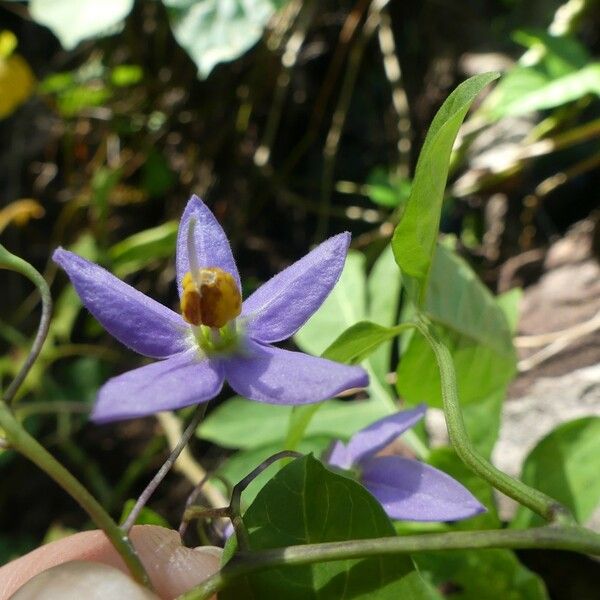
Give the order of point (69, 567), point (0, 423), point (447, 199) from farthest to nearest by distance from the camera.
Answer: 1. point (447, 199)
2. point (69, 567)
3. point (0, 423)

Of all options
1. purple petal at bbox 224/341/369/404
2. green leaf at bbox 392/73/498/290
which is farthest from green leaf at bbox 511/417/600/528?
purple petal at bbox 224/341/369/404

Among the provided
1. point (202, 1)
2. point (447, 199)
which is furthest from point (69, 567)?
point (447, 199)

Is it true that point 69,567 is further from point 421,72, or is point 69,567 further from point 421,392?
point 421,72

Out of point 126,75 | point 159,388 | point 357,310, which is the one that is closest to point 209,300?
point 159,388

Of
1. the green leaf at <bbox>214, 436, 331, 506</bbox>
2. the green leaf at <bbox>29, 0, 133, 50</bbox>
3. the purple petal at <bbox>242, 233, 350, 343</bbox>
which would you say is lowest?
the green leaf at <bbox>214, 436, 331, 506</bbox>

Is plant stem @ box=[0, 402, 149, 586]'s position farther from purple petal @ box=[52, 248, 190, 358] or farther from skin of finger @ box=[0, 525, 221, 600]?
skin of finger @ box=[0, 525, 221, 600]

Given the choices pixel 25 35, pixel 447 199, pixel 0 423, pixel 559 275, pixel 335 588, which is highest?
pixel 25 35

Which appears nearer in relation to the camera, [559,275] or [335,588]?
[335,588]
